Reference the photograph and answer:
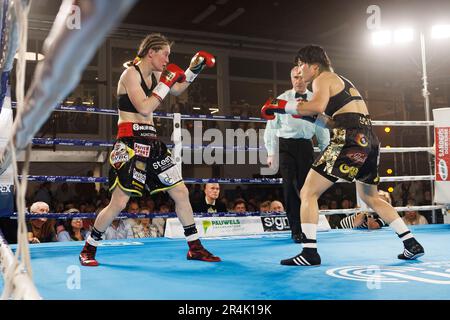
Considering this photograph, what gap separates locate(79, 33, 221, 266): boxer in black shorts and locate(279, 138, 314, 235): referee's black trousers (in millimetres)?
971

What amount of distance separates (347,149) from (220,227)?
5.29 feet

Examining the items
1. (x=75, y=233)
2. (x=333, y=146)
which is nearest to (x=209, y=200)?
(x=75, y=233)

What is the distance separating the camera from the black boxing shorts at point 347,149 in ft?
7.07

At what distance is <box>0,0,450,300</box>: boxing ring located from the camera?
55.9 inches

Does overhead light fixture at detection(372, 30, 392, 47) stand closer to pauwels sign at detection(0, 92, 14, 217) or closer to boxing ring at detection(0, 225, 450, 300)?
boxing ring at detection(0, 225, 450, 300)

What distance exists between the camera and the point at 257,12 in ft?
30.7

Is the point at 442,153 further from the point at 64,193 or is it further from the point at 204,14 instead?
the point at 64,193

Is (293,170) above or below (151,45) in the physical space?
below

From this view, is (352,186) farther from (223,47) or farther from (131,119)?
(131,119)

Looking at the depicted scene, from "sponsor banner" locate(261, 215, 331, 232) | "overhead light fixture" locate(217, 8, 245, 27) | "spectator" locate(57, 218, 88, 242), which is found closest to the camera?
"sponsor banner" locate(261, 215, 331, 232)

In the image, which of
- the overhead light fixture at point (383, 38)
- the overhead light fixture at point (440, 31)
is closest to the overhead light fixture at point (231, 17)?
the overhead light fixture at point (383, 38)

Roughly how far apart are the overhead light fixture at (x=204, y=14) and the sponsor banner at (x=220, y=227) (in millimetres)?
6552

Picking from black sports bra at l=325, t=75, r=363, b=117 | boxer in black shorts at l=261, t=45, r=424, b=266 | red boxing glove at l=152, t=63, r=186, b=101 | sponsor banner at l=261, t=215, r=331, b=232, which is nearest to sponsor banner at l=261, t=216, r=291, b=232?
sponsor banner at l=261, t=215, r=331, b=232

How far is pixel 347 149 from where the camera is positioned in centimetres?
218
